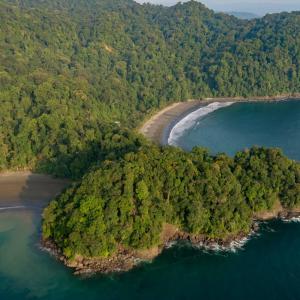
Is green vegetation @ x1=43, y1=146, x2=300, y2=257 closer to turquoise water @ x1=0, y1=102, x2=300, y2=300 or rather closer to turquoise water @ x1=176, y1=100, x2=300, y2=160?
turquoise water @ x1=0, y1=102, x2=300, y2=300

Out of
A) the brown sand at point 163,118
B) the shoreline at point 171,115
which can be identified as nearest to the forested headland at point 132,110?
the shoreline at point 171,115

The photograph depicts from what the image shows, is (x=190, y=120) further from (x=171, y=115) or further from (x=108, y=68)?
(x=108, y=68)

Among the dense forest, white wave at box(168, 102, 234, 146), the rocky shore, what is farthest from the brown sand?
the rocky shore

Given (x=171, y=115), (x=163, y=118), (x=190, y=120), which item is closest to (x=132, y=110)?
(x=163, y=118)

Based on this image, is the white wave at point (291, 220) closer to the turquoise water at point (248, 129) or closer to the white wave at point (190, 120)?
the turquoise water at point (248, 129)

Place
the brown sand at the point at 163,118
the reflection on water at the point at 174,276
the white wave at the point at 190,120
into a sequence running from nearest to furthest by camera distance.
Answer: the reflection on water at the point at 174,276
the white wave at the point at 190,120
the brown sand at the point at 163,118

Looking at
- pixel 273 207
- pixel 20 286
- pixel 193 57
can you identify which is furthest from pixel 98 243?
pixel 193 57

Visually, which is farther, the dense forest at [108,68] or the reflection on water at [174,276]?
the dense forest at [108,68]
